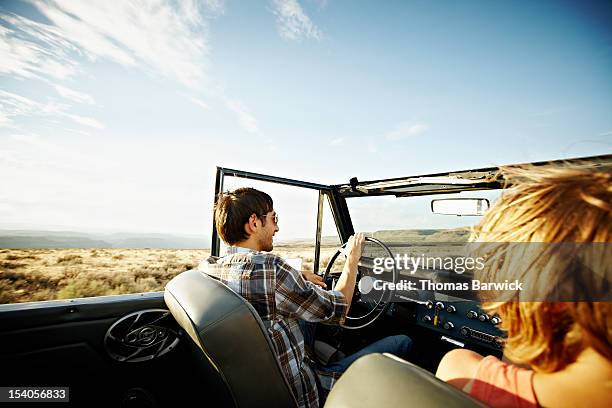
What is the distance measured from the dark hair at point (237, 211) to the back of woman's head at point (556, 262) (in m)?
1.54

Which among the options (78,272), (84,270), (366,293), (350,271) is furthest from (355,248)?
(84,270)

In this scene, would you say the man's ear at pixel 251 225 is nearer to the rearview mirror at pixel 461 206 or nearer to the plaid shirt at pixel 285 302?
the plaid shirt at pixel 285 302

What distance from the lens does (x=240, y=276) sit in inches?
62.9

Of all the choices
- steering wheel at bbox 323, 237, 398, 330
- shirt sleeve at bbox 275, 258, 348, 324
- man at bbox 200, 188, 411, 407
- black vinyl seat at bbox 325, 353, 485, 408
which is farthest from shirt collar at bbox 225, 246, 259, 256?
black vinyl seat at bbox 325, 353, 485, 408

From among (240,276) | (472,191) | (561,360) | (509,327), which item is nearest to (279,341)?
(240,276)

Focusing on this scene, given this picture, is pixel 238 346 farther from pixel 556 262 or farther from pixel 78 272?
pixel 78 272

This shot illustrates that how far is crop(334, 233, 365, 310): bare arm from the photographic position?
1842 millimetres

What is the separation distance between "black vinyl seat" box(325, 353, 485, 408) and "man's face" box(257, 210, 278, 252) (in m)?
1.44

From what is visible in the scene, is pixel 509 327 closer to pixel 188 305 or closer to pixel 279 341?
pixel 279 341

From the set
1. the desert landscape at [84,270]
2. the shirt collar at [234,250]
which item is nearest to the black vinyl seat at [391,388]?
the shirt collar at [234,250]

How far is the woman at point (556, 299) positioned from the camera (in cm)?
60

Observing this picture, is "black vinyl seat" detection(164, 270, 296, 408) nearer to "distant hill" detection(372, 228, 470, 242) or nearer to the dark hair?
the dark hair

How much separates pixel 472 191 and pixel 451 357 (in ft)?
7.50

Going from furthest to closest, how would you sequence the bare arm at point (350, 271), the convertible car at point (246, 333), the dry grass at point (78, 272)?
1. the dry grass at point (78, 272)
2. the bare arm at point (350, 271)
3. the convertible car at point (246, 333)
